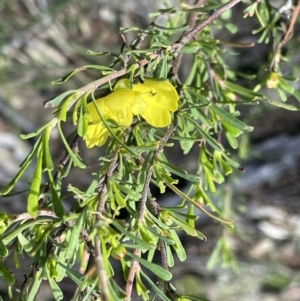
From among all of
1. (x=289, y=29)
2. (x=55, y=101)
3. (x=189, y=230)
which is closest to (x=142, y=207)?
(x=189, y=230)

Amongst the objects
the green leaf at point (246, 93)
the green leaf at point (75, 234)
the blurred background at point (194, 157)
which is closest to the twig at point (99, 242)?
the green leaf at point (75, 234)

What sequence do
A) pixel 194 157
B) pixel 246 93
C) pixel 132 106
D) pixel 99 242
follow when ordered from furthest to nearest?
pixel 194 157 < pixel 246 93 < pixel 132 106 < pixel 99 242

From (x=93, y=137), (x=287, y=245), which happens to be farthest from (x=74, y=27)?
(x=93, y=137)

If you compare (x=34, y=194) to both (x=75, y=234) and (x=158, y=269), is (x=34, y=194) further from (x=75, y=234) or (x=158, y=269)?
(x=158, y=269)

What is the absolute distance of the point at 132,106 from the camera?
2.15ft

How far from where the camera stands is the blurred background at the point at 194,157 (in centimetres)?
229

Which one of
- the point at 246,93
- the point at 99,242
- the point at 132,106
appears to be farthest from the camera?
the point at 246,93

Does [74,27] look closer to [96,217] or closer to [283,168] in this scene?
[283,168]

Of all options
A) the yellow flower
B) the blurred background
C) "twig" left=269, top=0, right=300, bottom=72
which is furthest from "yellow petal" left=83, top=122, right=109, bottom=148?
the blurred background

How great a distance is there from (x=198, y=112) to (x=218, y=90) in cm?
16

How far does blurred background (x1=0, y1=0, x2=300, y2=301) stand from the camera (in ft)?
7.51

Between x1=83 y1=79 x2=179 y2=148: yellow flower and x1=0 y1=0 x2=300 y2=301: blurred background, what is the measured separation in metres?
1.58

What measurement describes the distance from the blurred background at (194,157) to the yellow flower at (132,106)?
158 cm

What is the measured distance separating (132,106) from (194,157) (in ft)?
5.32
